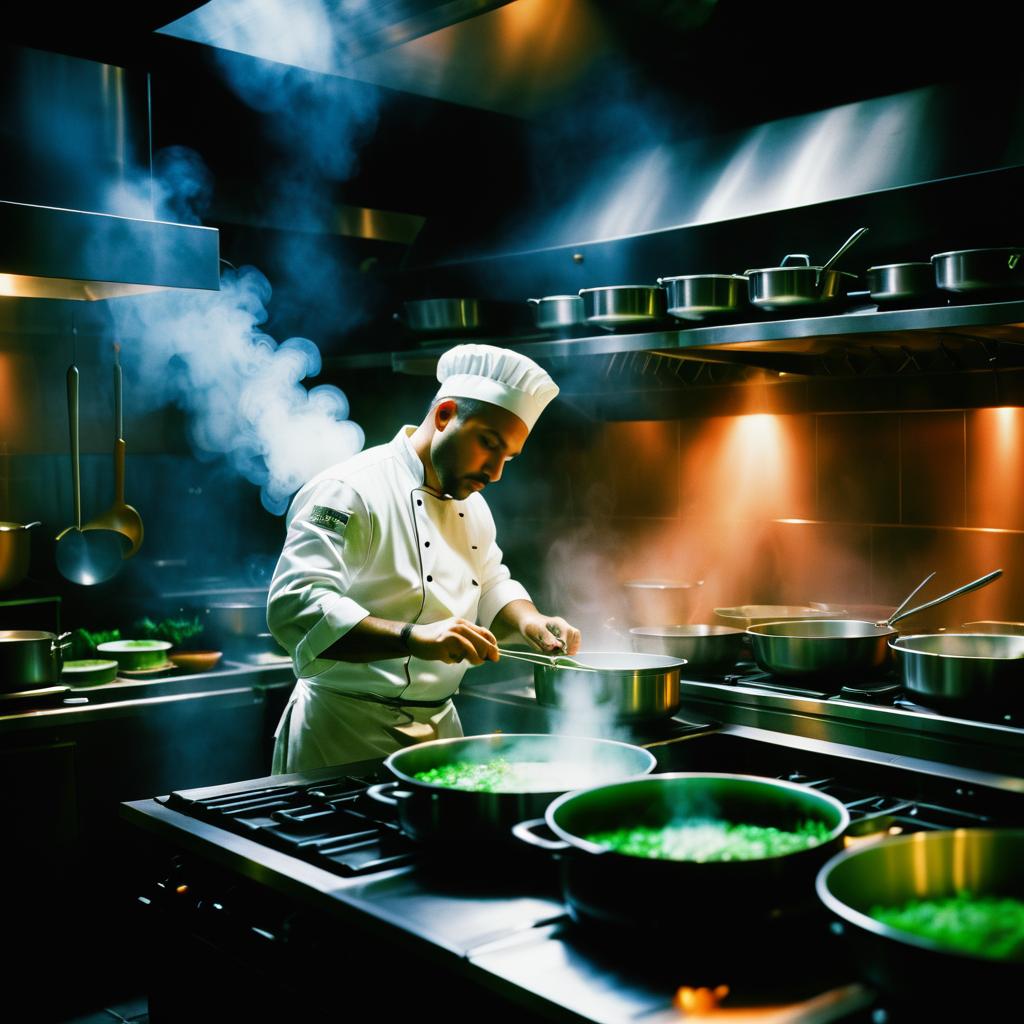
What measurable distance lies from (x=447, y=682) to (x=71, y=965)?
163cm

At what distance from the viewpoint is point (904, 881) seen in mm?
1316

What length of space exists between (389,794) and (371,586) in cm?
92

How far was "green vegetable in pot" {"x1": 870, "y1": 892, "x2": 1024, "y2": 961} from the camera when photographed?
1.14m

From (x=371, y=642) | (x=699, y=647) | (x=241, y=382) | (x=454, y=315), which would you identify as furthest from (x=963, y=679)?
(x=241, y=382)

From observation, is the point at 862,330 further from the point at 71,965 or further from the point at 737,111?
the point at 71,965

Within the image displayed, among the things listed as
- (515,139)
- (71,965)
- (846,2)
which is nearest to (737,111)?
(846,2)

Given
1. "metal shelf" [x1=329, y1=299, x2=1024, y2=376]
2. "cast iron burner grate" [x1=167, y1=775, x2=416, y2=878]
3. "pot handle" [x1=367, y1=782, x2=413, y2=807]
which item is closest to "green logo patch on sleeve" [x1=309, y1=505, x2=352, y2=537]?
"cast iron burner grate" [x1=167, y1=775, x2=416, y2=878]

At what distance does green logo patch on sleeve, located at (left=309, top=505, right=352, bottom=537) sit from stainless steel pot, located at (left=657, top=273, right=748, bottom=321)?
107 cm

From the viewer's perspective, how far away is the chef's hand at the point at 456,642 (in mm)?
2205

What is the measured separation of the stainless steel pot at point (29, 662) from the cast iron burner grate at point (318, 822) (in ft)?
4.97

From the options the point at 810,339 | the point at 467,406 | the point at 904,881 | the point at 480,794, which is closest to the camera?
the point at 904,881

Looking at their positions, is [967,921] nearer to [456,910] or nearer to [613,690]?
[456,910]

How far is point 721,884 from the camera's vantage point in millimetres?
1270

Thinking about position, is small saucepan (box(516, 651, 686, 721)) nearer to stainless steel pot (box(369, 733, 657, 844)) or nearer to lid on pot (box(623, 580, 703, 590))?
stainless steel pot (box(369, 733, 657, 844))
